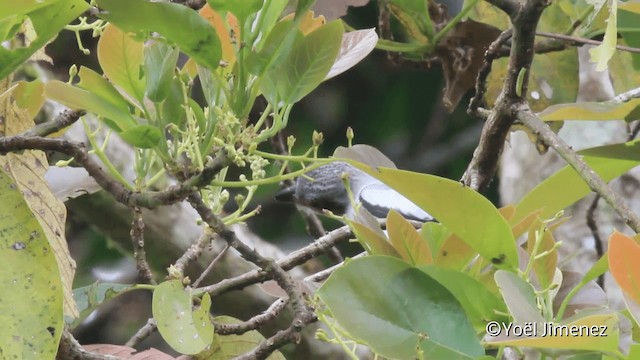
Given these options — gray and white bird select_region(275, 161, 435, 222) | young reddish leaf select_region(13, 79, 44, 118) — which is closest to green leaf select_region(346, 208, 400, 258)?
young reddish leaf select_region(13, 79, 44, 118)

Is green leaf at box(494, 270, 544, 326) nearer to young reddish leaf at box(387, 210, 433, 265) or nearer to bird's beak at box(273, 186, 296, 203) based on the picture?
young reddish leaf at box(387, 210, 433, 265)

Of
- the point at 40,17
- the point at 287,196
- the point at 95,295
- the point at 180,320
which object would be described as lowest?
the point at 287,196

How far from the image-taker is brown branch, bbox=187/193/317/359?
2.06 feet

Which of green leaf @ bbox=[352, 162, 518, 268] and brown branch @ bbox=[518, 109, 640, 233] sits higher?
brown branch @ bbox=[518, 109, 640, 233]

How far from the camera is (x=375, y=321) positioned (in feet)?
1.66

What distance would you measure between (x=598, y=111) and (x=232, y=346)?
374mm

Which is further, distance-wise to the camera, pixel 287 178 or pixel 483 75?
pixel 483 75

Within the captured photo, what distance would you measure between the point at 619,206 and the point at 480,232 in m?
0.09

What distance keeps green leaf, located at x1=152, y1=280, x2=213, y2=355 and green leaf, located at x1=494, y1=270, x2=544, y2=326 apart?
0.24 meters

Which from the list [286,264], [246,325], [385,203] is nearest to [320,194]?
[385,203]

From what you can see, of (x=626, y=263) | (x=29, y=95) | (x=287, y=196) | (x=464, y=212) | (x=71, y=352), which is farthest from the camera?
(x=287, y=196)

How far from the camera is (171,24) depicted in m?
0.55

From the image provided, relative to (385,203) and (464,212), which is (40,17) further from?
(385,203)

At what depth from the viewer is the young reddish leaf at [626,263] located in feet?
1.51
